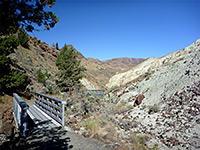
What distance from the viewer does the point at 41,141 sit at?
4.18m

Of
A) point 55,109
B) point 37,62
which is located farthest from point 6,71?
point 37,62

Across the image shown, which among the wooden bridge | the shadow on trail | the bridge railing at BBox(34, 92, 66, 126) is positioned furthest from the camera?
the bridge railing at BBox(34, 92, 66, 126)

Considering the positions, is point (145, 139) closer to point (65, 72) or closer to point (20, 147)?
point (20, 147)

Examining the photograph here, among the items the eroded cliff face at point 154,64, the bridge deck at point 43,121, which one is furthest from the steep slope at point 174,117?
the eroded cliff face at point 154,64

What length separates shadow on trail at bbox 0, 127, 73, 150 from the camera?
12.3 feet

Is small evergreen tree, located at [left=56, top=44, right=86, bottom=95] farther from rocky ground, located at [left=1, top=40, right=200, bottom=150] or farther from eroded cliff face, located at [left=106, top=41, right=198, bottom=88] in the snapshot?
rocky ground, located at [left=1, top=40, right=200, bottom=150]

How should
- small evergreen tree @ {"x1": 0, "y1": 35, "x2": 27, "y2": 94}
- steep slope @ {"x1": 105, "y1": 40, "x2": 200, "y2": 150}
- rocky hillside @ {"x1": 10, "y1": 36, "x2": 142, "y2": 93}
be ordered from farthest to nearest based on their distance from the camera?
rocky hillside @ {"x1": 10, "y1": 36, "x2": 142, "y2": 93} < small evergreen tree @ {"x1": 0, "y1": 35, "x2": 27, "y2": 94} < steep slope @ {"x1": 105, "y1": 40, "x2": 200, "y2": 150}

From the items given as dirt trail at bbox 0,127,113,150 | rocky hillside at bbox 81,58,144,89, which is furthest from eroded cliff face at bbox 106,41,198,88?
dirt trail at bbox 0,127,113,150

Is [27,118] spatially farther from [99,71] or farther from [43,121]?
[99,71]

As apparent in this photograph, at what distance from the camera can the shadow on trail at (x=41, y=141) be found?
12.3 feet

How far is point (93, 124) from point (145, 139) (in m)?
2.26

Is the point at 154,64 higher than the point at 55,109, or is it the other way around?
the point at 154,64

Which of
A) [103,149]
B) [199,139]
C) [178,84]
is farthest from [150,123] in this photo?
[178,84]

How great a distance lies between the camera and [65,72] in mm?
21312
